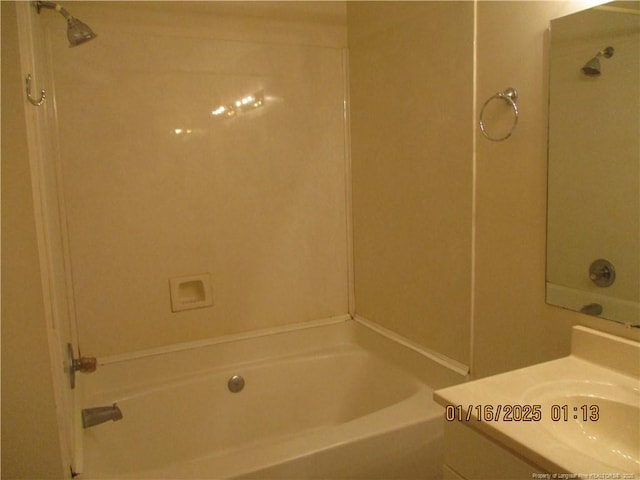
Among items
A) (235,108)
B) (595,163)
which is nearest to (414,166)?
(595,163)

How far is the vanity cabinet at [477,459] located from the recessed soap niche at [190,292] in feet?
4.53

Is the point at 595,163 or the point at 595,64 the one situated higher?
the point at 595,64

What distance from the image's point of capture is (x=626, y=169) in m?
1.09

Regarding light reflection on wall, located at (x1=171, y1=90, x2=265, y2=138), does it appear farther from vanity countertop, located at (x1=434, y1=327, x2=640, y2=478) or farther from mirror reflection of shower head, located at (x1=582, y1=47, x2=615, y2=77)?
vanity countertop, located at (x1=434, y1=327, x2=640, y2=478)

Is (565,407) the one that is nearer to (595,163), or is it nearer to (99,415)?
(595,163)

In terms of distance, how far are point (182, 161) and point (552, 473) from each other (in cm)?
179

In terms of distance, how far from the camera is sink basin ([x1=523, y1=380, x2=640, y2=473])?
92 cm

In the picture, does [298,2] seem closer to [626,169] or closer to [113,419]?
[626,169]

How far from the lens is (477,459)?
0.93 meters

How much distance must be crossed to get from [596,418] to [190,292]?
1.68 meters

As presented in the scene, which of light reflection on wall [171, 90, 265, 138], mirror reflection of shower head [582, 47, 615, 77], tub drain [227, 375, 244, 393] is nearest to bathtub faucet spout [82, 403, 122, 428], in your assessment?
tub drain [227, 375, 244, 393]

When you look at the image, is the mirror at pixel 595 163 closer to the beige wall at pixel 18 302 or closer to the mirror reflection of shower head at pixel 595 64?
the mirror reflection of shower head at pixel 595 64

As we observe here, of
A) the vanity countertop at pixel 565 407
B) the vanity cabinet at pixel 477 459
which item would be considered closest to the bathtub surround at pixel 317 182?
the vanity countertop at pixel 565 407

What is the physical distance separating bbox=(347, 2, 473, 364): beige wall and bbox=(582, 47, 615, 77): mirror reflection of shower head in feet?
1.33
